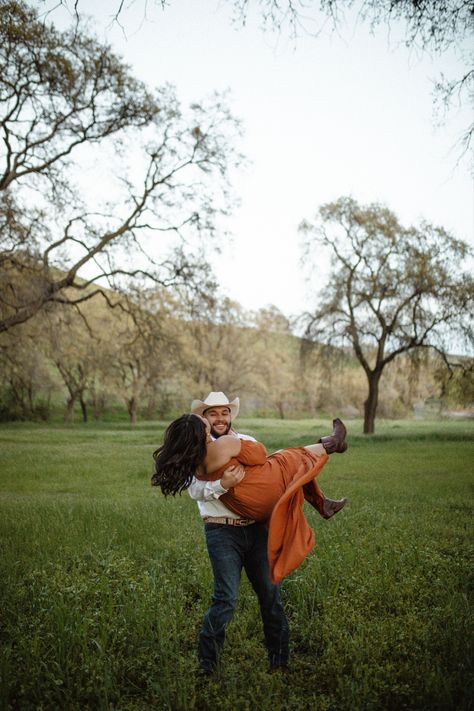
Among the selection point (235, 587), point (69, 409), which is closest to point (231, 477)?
point (235, 587)

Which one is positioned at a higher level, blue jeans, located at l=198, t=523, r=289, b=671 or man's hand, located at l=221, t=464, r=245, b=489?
man's hand, located at l=221, t=464, r=245, b=489

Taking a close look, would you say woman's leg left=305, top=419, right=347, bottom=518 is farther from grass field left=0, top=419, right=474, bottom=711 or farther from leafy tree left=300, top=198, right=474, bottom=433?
leafy tree left=300, top=198, right=474, bottom=433

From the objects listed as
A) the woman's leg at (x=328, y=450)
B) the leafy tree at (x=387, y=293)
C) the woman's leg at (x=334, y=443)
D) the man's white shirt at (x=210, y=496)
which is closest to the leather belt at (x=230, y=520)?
the man's white shirt at (x=210, y=496)

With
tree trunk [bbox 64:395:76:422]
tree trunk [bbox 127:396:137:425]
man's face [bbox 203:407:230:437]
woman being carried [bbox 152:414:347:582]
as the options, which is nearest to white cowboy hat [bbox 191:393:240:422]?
man's face [bbox 203:407:230:437]

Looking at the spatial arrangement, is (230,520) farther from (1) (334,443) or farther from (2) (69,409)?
(2) (69,409)

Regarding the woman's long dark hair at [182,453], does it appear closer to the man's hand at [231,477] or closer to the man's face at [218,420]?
the man's hand at [231,477]

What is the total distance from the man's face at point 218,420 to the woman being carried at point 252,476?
255 millimetres

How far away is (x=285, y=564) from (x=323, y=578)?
2.22 meters

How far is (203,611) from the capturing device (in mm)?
5078

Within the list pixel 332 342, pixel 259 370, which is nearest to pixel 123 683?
pixel 332 342

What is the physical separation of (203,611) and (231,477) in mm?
2245

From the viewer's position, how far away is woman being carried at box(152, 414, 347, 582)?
365cm

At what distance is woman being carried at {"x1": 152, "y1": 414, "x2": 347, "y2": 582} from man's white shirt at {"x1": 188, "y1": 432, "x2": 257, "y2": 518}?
59 millimetres

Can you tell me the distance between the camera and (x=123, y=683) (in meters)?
3.87
